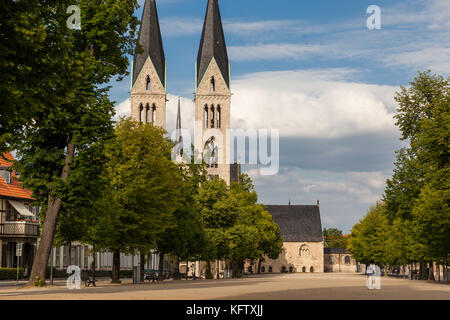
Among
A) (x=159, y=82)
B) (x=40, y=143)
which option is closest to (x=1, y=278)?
(x=40, y=143)

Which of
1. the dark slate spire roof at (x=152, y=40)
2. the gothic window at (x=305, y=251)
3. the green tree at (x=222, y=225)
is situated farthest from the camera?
the gothic window at (x=305, y=251)

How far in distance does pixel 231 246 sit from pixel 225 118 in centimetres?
5404

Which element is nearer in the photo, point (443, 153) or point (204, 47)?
point (443, 153)

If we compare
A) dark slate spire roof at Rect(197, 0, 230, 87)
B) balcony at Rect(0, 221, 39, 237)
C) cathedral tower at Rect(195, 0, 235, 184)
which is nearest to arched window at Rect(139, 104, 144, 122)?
cathedral tower at Rect(195, 0, 235, 184)

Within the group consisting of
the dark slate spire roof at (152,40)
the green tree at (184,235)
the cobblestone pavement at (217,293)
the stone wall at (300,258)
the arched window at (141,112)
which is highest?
the dark slate spire roof at (152,40)

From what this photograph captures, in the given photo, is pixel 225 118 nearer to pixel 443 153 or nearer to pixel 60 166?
pixel 443 153

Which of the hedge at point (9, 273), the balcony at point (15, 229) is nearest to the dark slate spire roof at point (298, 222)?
the balcony at point (15, 229)

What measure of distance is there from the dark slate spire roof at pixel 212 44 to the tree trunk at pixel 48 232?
85415mm

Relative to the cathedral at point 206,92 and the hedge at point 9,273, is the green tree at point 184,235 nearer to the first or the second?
the hedge at point 9,273

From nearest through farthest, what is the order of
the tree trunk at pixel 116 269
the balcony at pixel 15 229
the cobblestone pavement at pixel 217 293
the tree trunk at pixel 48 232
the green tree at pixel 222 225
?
the cobblestone pavement at pixel 217 293, the tree trunk at pixel 48 232, the tree trunk at pixel 116 269, the balcony at pixel 15 229, the green tree at pixel 222 225

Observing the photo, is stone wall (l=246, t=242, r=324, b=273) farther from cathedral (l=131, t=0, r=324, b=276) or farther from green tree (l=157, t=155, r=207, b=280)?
green tree (l=157, t=155, r=207, b=280)

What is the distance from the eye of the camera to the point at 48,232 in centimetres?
3384

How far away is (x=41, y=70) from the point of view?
2000 cm

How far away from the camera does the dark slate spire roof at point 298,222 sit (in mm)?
171500
